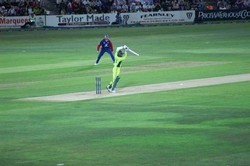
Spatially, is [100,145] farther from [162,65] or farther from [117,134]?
[162,65]

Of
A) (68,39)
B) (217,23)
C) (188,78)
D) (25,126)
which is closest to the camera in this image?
(25,126)

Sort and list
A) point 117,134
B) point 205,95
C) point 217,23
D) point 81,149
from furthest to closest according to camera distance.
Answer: point 217,23, point 205,95, point 117,134, point 81,149

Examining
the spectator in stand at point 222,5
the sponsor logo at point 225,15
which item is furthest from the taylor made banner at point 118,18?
the spectator in stand at point 222,5

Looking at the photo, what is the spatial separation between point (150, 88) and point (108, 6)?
5121 centimetres

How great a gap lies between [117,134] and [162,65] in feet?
73.8

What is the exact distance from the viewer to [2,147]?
2038cm

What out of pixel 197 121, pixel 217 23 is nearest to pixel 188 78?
pixel 197 121

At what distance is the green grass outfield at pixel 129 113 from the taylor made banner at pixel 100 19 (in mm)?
25571

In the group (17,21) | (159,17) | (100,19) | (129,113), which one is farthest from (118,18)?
(129,113)

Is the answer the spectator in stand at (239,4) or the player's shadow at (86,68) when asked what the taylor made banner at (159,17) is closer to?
the spectator in stand at (239,4)

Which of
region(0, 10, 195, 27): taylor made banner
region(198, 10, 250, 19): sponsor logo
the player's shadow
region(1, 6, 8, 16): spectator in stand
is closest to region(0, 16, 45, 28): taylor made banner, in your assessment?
region(0, 10, 195, 27): taylor made banner

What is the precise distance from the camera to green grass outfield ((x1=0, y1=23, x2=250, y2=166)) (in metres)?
19.0

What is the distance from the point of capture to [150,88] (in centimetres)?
3353

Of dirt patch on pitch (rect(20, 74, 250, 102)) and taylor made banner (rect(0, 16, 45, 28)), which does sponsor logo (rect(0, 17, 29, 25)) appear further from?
dirt patch on pitch (rect(20, 74, 250, 102))
